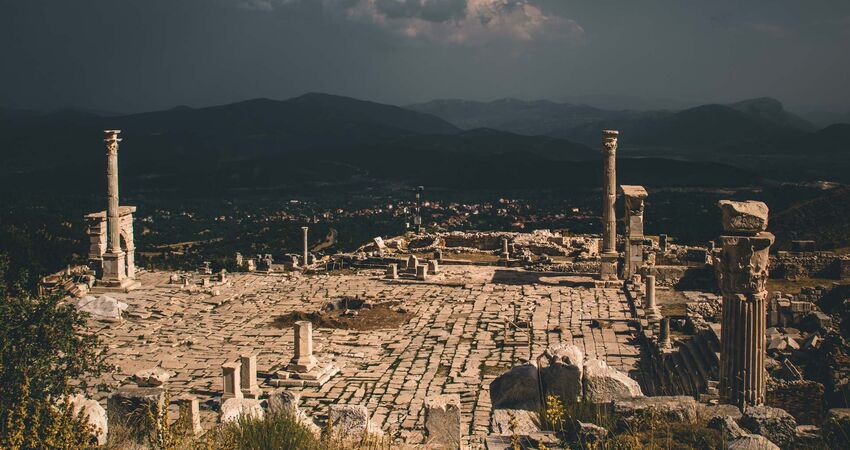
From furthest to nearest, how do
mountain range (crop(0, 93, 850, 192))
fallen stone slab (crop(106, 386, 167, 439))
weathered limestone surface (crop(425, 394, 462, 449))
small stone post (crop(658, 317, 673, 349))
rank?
mountain range (crop(0, 93, 850, 192))
small stone post (crop(658, 317, 673, 349))
weathered limestone surface (crop(425, 394, 462, 449))
fallen stone slab (crop(106, 386, 167, 439))

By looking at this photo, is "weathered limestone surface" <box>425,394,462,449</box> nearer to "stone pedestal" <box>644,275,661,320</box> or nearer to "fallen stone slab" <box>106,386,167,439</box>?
"fallen stone slab" <box>106,386,167,439</box>

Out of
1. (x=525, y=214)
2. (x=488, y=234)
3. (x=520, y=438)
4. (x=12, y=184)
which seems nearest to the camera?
(x=520, y=438)

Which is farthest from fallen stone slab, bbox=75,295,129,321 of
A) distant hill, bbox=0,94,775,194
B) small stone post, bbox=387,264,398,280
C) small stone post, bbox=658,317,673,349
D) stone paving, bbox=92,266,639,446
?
distant hill, bbox=0,94,775,194

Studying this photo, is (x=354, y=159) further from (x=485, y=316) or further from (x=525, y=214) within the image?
(x=485, y=316)

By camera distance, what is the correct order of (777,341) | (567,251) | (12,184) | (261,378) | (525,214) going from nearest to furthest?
(261,378) < (777,341) < (567,251) < (525,214) < (12,184)

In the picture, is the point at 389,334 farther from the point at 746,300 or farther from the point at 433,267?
the point at 746,300

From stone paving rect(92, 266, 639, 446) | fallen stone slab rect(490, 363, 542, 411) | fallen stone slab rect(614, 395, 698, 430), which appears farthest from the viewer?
stone paving rect(92, 266, 639, 446)

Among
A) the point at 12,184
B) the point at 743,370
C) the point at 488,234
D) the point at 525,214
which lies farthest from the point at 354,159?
the point at 743,370

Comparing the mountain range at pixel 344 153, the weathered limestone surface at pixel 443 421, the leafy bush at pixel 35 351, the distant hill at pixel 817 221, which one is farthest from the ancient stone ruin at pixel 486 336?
the mountain range at pixel 344 153
